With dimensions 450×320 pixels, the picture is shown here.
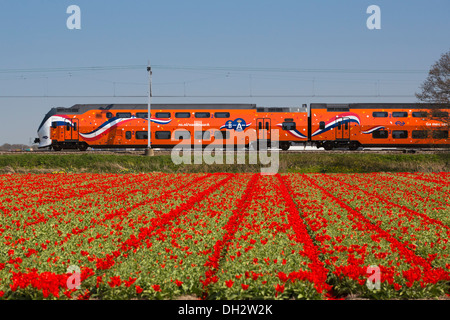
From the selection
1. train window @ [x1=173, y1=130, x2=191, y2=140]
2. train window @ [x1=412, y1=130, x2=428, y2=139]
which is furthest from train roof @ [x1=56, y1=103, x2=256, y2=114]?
train window @ [x1=412, y1=130, x2=428, y2=139]

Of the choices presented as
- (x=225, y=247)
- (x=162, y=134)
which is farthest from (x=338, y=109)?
(x=225, y=247)

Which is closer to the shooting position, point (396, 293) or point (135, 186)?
point (396, 293)

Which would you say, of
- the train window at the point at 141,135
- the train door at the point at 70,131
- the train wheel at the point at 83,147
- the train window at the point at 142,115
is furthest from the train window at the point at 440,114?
the train door at the point at 70,131

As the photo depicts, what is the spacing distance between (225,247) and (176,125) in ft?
116

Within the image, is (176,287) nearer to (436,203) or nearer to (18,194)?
(436,203)

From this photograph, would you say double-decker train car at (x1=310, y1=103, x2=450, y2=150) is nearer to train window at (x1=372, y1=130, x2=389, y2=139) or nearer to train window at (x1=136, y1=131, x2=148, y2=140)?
train window at (x1=372, y1=130, x2=389, y2=139)

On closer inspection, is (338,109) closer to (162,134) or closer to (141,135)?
(162,134)

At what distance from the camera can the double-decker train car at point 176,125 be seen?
43.8 metres

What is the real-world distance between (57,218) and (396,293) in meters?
8.77

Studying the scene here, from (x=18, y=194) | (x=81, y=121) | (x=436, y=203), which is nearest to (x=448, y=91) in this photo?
(x=436, y=203)

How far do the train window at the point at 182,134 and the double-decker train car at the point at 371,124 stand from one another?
11729mm

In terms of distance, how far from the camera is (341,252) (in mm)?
8422
